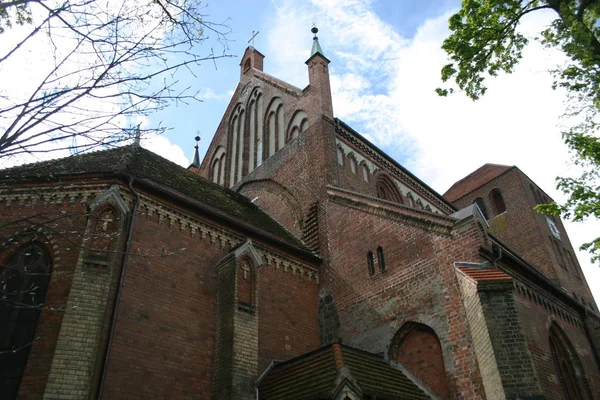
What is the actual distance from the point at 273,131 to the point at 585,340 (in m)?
13.4

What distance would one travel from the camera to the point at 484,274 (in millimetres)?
9797

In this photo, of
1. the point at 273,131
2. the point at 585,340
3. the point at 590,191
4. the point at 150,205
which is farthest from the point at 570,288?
the point at 150,205

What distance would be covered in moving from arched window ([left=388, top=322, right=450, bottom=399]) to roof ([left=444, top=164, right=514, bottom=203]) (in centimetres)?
2427

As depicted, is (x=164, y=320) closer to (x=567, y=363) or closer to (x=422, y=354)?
(x=422, y=354)

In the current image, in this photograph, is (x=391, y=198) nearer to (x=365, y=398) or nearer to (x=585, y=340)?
(x=585, y=340)

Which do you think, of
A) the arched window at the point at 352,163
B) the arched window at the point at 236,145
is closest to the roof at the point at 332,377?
the arched window at the point at 352,163

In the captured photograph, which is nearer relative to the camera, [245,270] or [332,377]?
[332,377]

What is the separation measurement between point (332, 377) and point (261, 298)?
11.5ft

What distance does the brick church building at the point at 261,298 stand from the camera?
8.65 metres

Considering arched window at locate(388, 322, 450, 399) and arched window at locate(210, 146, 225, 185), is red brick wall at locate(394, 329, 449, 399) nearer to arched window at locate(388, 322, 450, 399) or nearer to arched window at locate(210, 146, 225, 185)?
arched window at locate(388, 322, 450, 399)

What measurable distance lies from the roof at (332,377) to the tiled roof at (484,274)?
2.78 meters

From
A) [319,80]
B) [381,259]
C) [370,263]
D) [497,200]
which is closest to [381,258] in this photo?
[381,259]

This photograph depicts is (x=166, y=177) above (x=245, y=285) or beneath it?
above

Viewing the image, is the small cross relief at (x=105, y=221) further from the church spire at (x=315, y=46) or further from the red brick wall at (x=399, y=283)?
the church spire at (x=315, y=46)
